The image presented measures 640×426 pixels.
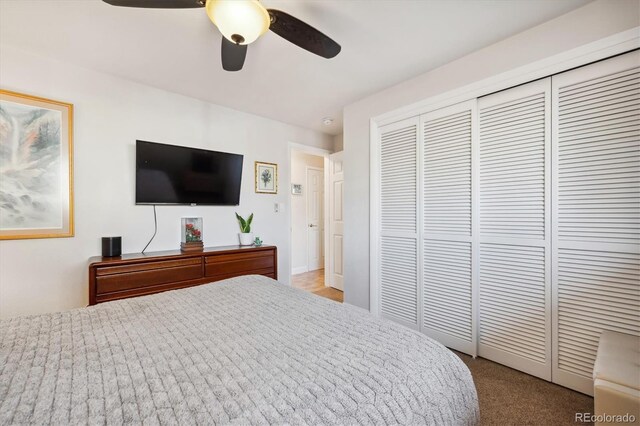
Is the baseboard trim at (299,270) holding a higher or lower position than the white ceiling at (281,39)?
lower

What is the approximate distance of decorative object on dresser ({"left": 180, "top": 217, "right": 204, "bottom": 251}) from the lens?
9.46 ft

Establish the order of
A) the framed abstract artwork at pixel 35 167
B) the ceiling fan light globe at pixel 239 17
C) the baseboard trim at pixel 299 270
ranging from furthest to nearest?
the baseboard trim at pixel 299 270 < the framed abstract artwork at pixel 35 167 < the ceiling fan light globe at pixel 239 17

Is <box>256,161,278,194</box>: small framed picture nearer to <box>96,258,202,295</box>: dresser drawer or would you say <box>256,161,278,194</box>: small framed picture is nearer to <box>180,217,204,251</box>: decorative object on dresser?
<box>180,217,204,251</box>: decorative object on dresser

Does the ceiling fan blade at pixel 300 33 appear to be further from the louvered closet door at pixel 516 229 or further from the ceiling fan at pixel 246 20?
the louvered closet door at pixel 516 229

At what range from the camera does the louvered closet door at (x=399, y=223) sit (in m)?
2.60

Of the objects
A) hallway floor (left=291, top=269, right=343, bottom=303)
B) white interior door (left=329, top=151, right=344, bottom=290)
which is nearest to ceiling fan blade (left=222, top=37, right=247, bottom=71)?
white interior door (left=329, top=151, right=344, bottom=290)

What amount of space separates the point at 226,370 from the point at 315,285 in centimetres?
372

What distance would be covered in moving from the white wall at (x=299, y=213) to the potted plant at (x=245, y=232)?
6.29ft

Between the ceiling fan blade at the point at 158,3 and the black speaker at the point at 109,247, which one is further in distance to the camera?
the black speaker at the point at 109,247

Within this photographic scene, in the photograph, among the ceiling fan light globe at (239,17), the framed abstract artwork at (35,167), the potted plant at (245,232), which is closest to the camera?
the ceiling fan light globe at (239,17)

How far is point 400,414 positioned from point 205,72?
283cm

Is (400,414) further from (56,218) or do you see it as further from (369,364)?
(56,218)

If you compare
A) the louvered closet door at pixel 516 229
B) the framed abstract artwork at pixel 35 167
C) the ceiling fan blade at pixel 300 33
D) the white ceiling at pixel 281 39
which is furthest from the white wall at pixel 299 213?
the ceiling fan blade at pixel 300 33

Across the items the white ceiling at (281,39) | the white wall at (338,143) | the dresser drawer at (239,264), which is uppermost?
the white ceiling at (281,39)
